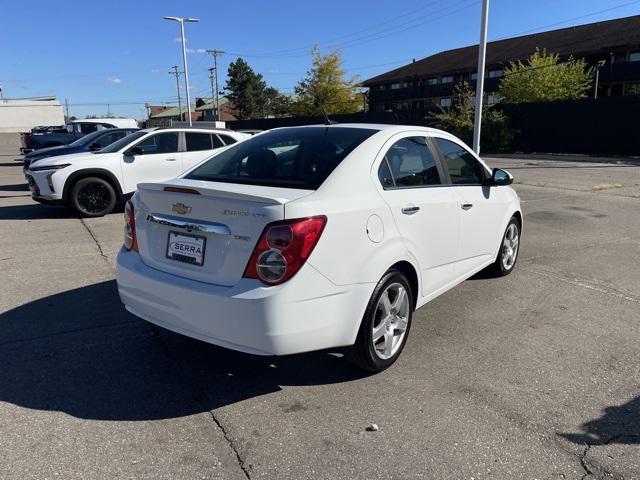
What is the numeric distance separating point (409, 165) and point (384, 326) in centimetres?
128

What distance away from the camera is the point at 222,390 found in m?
3.39

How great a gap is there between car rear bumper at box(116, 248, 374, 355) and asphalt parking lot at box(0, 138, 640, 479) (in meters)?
0.45

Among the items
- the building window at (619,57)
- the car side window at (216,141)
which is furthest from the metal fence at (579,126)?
the car side window at (216,141)

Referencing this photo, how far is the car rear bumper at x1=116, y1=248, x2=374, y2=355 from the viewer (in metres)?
2.93

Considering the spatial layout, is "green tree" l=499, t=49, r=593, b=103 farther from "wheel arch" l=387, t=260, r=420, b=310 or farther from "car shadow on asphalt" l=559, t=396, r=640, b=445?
"car shadow on asphalt" l=559, t=396, r=640, b=445

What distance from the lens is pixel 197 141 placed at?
420 inches

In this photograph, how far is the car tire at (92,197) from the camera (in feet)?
31.0

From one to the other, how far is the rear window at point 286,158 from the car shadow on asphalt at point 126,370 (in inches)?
51.2

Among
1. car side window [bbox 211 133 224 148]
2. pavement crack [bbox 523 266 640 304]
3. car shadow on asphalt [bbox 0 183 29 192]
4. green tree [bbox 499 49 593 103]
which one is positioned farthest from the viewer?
green tree [bbox 499 49 593 103]

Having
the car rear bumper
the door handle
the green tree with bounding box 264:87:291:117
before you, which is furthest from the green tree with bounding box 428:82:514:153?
the green tree with bounding box 264:87:291:117

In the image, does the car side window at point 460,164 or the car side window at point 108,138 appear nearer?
the car side window at point 460,164

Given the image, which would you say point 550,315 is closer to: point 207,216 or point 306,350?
point 306,350

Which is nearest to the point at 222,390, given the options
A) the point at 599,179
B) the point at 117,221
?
the point at 117,221

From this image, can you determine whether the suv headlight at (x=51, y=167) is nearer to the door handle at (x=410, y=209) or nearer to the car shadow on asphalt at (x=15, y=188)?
the car shadow on asphalt at (x=15, y=188)
